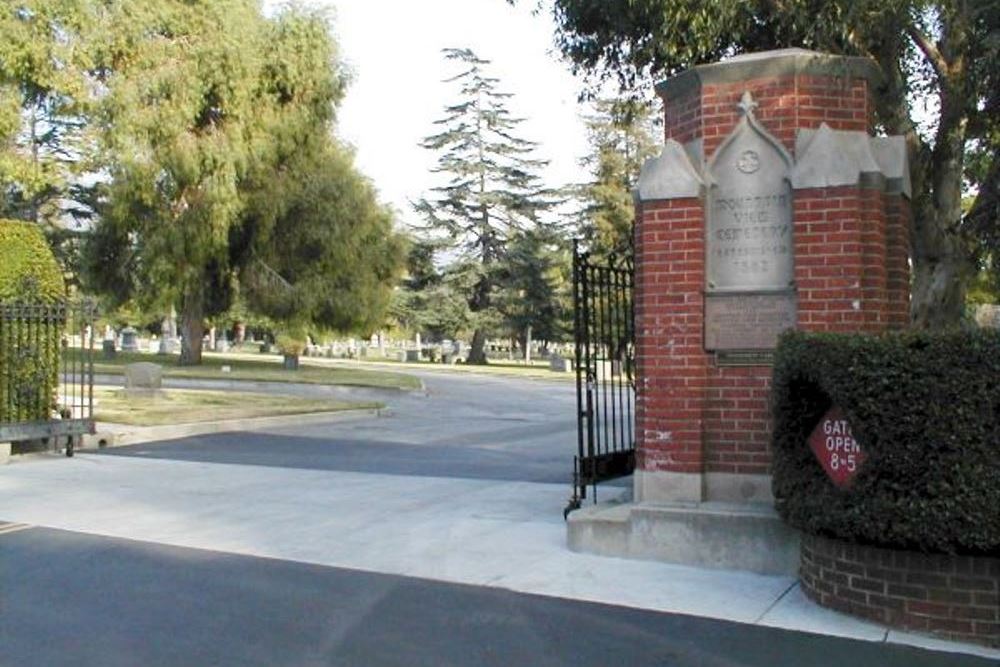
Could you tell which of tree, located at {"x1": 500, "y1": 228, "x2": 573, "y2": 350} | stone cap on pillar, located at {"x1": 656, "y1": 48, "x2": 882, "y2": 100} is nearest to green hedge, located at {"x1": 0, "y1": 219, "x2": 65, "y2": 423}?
stone cap on pillar, located at {"x1": 656, "y1": 48, "x2": 882, "y2": 100}

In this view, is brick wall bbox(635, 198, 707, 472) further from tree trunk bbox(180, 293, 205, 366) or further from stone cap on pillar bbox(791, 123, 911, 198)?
tree trunk bbox(180, 293, 205, 366)

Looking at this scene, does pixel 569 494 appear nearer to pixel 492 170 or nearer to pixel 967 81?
pixel 967 81

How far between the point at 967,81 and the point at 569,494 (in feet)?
17.9

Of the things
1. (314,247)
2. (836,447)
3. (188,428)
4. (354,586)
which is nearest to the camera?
(836,447)

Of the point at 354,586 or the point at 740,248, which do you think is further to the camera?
the point at 740,248

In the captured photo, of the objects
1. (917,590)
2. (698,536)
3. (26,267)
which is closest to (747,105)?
(698,536)

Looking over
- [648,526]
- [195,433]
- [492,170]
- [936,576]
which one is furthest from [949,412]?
[492,170]

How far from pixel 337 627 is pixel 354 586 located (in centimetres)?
91

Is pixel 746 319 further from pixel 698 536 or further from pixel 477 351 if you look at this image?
pixel 477 351

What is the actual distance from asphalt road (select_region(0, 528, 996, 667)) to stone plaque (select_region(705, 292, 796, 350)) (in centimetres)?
218

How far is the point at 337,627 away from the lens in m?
5.56

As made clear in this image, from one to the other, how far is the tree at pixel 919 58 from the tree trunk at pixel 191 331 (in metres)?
25.7

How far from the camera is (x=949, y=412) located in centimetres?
510

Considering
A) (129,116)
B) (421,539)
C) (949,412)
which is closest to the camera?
(949,412)
